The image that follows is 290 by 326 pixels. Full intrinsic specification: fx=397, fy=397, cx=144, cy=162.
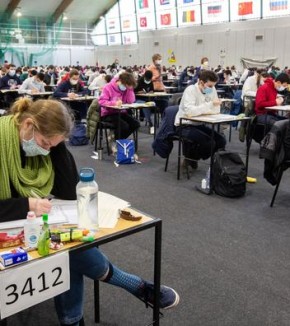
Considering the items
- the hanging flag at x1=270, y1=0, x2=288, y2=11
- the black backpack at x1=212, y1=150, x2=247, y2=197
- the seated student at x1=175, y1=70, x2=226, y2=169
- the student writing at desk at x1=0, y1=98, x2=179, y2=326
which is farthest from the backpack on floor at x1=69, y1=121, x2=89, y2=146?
→ the hanging flag at x1=270, y1=0, x2=288, y2=11

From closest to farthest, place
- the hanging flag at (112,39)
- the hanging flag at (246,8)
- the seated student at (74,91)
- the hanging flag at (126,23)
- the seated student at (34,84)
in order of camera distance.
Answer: the seated student at (74,91) → the seated student at (34,84) → the hanging flag at (246,8) → the hanging flag at (126,23) → the hanging flag at (112,39)

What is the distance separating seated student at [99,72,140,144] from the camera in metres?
5.38

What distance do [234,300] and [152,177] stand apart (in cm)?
251

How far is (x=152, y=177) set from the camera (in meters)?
4.61

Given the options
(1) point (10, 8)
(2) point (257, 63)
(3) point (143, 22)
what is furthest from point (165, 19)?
(1) point (10, 8)

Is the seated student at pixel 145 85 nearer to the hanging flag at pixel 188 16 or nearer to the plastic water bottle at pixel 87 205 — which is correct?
the plastic water bottle at pixel 87 205

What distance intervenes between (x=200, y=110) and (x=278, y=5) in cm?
1300

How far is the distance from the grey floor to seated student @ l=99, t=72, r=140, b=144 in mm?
1152

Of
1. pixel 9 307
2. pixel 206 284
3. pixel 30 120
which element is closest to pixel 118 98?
pixel 206 284

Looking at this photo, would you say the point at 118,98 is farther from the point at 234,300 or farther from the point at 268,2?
the point at 268,2

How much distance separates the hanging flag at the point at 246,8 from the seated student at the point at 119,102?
40.8 ft

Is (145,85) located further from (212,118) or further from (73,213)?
(73,213)

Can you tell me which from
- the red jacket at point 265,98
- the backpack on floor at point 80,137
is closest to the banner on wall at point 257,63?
the red jacket at point 265,98

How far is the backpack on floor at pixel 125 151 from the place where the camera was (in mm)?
5176
